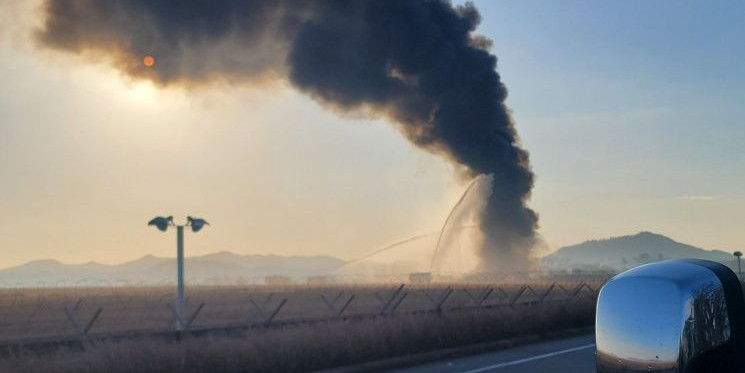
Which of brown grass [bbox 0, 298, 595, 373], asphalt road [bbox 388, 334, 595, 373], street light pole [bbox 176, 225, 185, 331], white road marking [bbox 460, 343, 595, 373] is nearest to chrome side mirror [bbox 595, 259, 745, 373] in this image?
asphalt road [bbox 388, 334, 595, 373]

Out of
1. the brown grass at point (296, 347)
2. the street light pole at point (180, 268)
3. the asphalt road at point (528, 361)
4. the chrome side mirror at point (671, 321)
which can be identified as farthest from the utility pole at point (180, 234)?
the chrome side mirror at point (671, 321)

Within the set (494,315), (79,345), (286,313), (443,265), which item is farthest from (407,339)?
(443,265)

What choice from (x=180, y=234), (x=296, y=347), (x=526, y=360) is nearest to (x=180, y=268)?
(x=180, y=234)

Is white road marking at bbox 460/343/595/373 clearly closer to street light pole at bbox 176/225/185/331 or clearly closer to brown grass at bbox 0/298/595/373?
brown grass at bbox 0/298/595/373

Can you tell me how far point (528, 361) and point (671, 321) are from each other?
464 inches

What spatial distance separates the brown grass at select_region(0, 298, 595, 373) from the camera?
12891mm

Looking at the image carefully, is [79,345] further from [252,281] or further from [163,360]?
[252,281]

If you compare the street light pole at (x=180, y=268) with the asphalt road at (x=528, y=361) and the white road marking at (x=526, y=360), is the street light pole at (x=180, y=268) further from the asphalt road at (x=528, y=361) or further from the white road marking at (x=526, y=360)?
the white road marking at (x=526, y=360)

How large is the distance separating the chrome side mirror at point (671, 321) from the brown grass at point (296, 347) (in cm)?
1045

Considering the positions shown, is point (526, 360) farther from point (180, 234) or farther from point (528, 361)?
point (180, 234)

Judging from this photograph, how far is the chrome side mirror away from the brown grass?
1045cm

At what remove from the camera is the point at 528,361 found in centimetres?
1435

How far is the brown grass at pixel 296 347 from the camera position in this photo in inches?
508

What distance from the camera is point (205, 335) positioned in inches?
711
